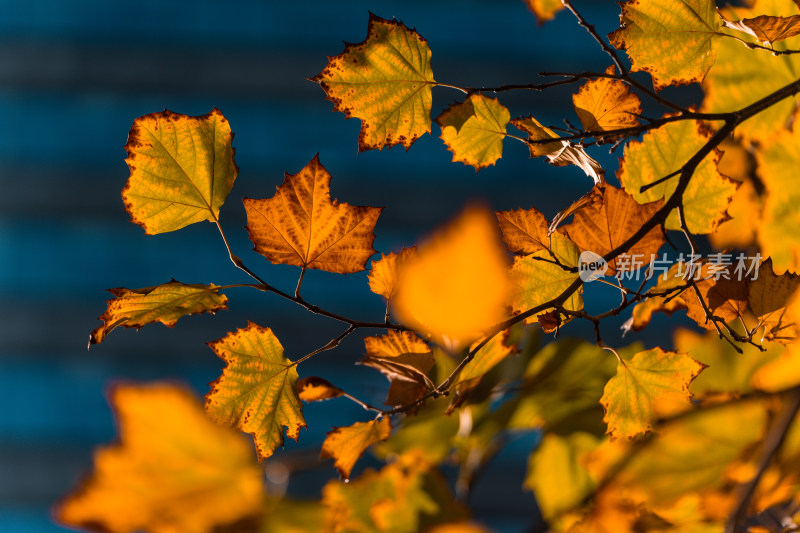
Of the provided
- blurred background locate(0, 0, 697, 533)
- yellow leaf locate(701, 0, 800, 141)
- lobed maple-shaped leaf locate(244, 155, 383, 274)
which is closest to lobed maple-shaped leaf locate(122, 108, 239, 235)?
lobed maple-shaped leaf locate(244, 155, 383, 274)

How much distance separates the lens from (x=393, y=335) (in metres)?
0.24

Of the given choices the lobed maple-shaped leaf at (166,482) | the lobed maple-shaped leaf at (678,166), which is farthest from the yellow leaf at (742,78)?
the lobed maple-shaped leaf at (166,482)

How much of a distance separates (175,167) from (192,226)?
133 inches

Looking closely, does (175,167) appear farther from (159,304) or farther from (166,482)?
(166,482)

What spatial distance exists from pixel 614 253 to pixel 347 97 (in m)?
0.11

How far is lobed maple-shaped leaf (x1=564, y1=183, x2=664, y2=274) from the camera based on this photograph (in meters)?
0.22

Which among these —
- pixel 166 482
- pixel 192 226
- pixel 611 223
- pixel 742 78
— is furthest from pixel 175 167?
pixel 192 226

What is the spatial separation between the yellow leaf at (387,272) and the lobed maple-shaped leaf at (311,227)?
1 cm

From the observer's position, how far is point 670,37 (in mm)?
222

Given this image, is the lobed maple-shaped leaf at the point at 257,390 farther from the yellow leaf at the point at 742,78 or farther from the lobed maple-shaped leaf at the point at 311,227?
the yellow leaf at the point at 742,78

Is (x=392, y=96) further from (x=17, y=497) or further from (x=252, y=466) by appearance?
(x=17, y=497)

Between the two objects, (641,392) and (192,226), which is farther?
(192,226)

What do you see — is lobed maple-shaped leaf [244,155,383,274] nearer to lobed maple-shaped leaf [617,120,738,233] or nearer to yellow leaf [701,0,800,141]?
lobed maple-shaped leaf [617,120,738,233]

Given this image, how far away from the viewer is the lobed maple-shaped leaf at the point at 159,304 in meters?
0.19
